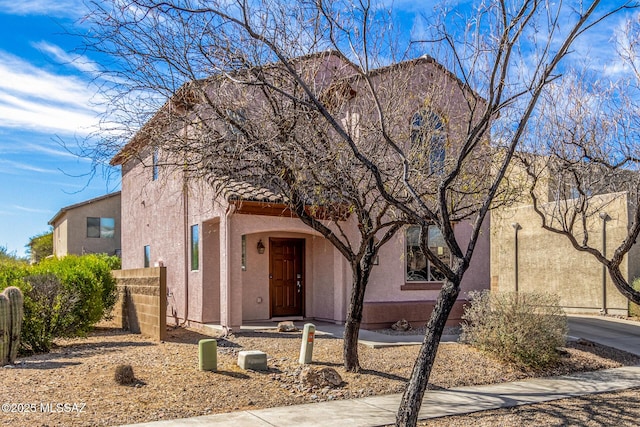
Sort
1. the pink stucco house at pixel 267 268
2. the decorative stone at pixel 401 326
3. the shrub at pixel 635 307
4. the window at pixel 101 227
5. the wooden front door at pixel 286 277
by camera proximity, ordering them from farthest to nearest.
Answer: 1. the window at pixel 101 227
2. the shrub at pixel 635 307
3. the wooden front door at pixel 286 277
4. the decorative stone at pixel 401 326
5. the pink stucco house at pixel 267 268

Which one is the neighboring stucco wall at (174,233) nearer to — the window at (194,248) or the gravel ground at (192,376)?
the window at (194,248)

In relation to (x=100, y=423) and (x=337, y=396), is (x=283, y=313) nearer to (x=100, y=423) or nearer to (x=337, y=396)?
(x=337, y=396)

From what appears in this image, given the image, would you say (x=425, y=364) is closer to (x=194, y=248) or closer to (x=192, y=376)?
(x=192, y=376)

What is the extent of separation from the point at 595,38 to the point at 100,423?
32.6 ft

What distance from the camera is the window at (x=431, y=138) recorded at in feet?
33.6

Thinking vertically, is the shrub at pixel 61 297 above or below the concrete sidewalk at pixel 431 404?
above

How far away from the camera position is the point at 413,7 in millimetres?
8977

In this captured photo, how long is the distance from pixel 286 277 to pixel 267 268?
0.71 meters

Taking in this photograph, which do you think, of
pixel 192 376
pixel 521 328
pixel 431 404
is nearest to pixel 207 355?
pixel 192 376

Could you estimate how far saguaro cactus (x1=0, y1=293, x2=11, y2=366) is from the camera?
10.5m

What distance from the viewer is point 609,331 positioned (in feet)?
54.9

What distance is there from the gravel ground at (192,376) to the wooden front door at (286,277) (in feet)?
9.89

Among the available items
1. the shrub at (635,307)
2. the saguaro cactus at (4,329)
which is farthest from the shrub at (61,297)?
the shrub at (635,307)

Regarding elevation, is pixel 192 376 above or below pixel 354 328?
below
